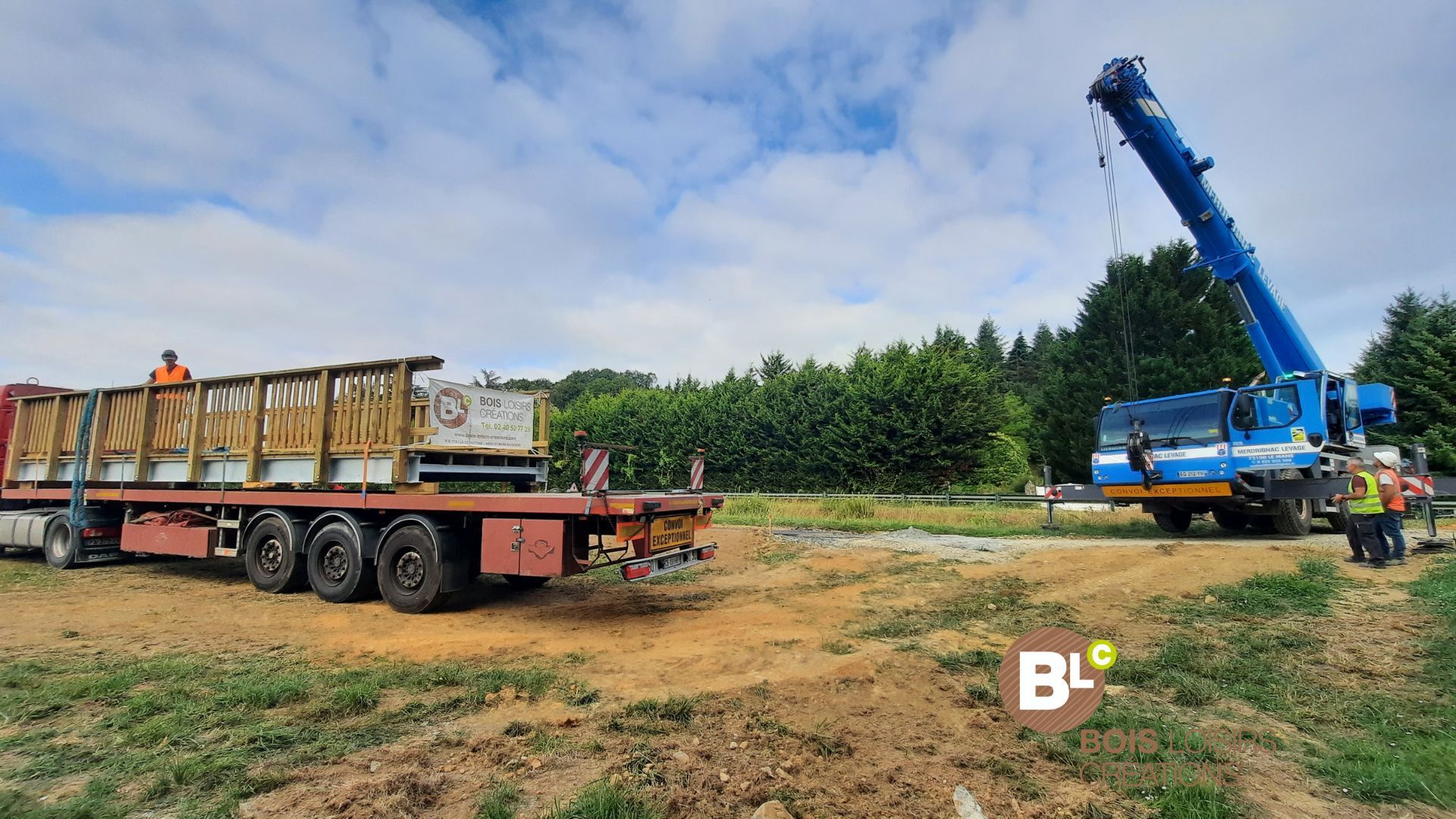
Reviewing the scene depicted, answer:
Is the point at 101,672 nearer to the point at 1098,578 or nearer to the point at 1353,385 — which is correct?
the point at 1098,578

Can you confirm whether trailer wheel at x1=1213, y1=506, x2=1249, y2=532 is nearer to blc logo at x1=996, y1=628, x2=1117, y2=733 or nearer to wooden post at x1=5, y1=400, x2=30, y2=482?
blc logo at x1=996, y1=628, x2=1117, y2=733

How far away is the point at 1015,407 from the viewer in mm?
38812

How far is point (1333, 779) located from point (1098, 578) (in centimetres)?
563

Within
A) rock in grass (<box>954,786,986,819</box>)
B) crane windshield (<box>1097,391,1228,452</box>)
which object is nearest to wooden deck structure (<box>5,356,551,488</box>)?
rock in grass (<box>954,786,986,819</box>)

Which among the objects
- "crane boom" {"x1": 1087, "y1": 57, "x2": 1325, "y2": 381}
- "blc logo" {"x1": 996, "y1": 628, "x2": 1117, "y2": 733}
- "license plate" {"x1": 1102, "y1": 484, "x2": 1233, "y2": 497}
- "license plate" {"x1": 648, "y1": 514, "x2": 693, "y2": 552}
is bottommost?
"blc logo" {"x1": 996, "y1": 628, "x2": 1117, "y2": 733}

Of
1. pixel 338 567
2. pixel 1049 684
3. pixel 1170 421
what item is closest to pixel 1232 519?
pixel 1170 421

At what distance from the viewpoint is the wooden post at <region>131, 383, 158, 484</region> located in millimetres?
9312

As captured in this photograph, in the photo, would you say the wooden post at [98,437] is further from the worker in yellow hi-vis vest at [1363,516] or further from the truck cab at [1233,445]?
the worker in yellow hi-vis vest at [1363,516]

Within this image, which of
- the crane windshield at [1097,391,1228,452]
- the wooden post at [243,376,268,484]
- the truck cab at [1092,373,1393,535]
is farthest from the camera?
the crane windshield at [1097,391,1228,452]

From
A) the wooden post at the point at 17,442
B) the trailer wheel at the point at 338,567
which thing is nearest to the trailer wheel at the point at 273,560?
the trailer wheel at the point at 338,567

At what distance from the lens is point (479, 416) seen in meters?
7.55

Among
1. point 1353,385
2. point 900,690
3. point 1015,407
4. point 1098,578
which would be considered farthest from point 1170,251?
point 900,690

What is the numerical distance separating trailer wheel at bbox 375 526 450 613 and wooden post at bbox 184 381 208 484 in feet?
11.8

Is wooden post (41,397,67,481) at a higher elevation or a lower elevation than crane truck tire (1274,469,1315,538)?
higher
